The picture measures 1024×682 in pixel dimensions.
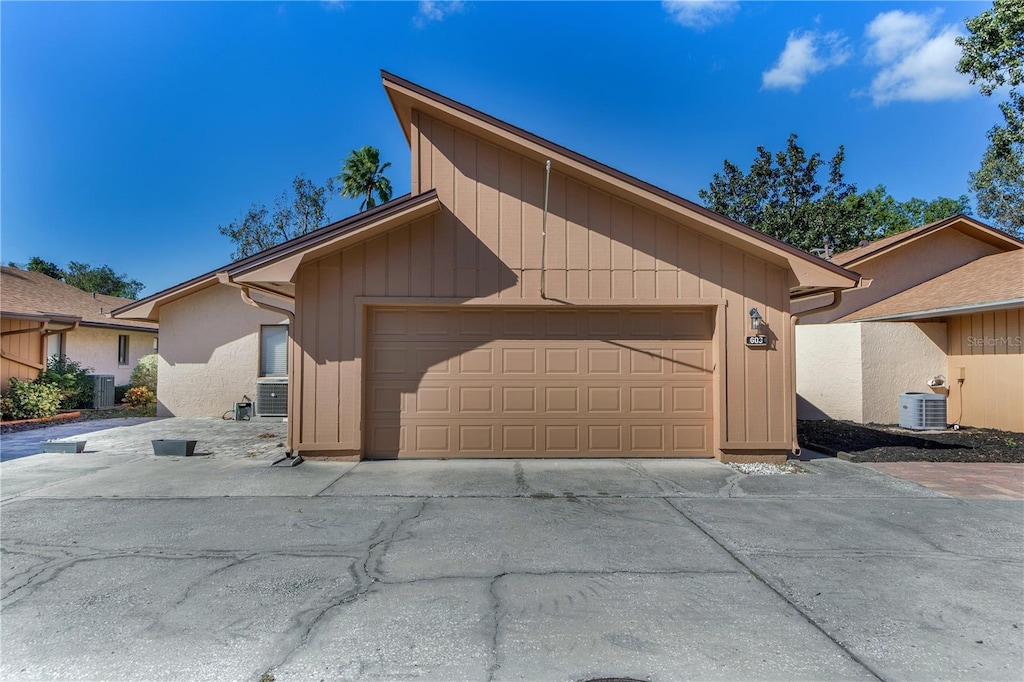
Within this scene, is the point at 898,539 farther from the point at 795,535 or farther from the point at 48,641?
the point at 48,641

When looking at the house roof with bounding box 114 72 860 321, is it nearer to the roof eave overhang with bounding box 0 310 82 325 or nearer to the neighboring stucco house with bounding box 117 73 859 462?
the neighboring stucco house with bounding box 117 73 859 462

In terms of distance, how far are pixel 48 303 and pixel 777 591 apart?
19711mm

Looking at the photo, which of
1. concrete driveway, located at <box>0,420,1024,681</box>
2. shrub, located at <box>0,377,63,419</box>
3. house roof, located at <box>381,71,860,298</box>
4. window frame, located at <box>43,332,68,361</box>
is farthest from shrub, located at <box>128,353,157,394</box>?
house roof, located at <box>381,71,860,298</box>

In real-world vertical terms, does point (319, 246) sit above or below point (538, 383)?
above

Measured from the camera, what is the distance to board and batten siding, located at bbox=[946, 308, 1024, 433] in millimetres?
10008

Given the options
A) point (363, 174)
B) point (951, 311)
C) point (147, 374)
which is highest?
point (363, 174)

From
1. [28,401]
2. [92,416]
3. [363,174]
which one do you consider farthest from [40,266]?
[28,401]

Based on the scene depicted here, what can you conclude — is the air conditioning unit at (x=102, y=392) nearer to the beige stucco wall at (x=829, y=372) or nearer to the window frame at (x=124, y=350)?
the window frame at (x=124, y=350)

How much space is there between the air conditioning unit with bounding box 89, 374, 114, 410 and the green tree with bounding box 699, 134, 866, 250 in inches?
1144

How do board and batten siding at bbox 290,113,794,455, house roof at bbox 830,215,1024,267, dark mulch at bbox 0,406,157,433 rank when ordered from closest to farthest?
board and batten siding at bbox 290,113,794,455
dark mulch at bbox 0,406,157,433
house roof at bbox 830,215,1024,267

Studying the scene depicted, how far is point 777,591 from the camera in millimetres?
3336

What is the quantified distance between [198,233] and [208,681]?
29.3 meters

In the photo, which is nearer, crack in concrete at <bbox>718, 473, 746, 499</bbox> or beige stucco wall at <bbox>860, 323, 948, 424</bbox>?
crack in concrete at <bbox>718, 473, 746, 499</bbox>

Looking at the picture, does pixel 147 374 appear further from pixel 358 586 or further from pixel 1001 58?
pixel 1001 58
